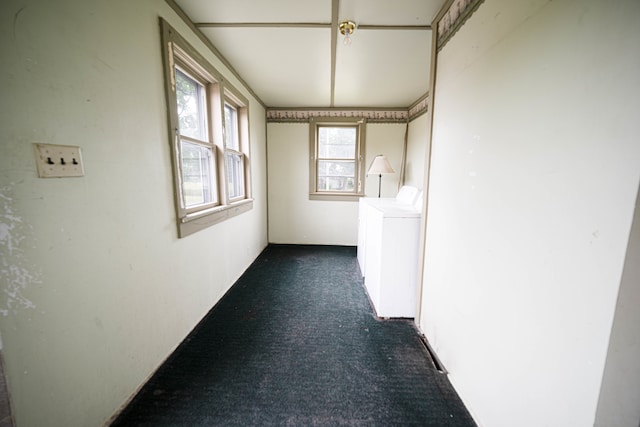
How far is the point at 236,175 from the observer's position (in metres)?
3.03

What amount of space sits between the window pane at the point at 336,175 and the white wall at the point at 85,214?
2694 millimetres

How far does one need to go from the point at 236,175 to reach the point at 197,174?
37.6 inches

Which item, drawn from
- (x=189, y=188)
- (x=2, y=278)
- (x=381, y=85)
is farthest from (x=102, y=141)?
(x=381, y=85)

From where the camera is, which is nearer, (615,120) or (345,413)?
(615,120)

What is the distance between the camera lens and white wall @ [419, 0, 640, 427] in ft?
2.02

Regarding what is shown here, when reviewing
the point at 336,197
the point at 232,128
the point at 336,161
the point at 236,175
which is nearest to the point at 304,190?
the point at 336,197

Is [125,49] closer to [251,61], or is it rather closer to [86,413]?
[251,61]

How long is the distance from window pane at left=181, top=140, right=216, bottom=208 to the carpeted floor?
1053mm

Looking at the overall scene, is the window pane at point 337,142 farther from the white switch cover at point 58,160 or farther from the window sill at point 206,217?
the white switch cover at point 58,160

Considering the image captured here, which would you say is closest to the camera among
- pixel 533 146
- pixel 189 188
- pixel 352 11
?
pixel 533 146

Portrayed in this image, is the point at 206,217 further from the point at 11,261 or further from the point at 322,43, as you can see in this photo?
the point at 322,43

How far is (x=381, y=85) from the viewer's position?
282 cm

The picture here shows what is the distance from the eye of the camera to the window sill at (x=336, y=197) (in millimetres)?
3977

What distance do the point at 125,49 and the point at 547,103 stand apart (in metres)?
1.91
